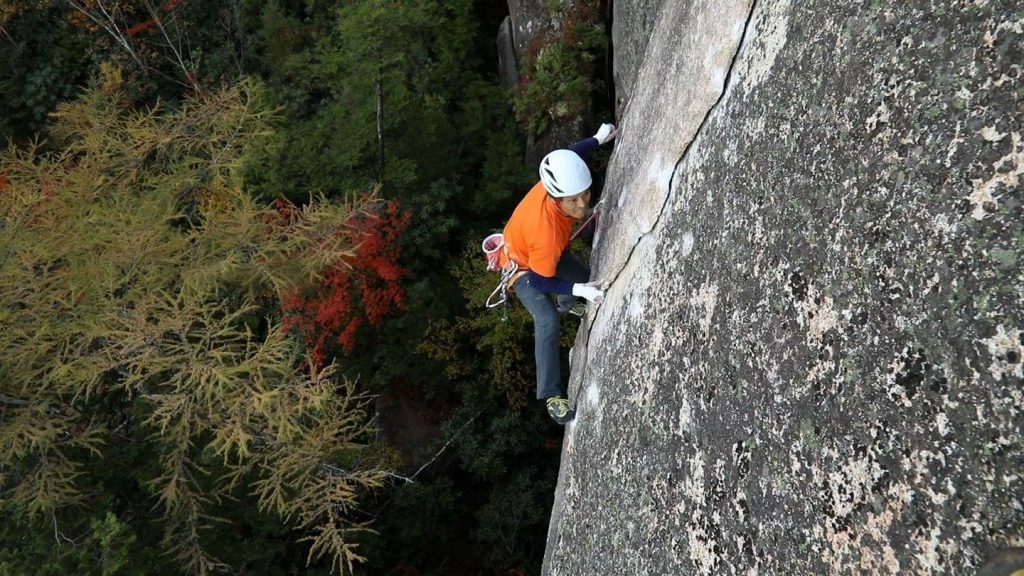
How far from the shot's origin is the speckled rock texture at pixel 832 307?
177 cm

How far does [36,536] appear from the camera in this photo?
6.00 m

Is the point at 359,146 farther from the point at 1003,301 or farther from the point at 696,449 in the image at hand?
the point at 1003,301

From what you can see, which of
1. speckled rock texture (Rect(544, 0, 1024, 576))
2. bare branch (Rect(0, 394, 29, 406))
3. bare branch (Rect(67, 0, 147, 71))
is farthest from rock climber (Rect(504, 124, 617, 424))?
bare branch (Rect(67, 0, 147, 71))

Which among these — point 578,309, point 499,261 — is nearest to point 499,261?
point 499,261

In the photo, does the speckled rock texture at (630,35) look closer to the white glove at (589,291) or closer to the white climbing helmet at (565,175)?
the white climbing helmet at (565,175)

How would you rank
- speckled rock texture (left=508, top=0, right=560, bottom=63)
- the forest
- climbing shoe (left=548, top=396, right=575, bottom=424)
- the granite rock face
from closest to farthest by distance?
climbing shoe (left=548, top=396, right=575, bottom=424) → the forest → speckled rock texture (left=508, top=0, right=560, bottom=63) → the granite rock face

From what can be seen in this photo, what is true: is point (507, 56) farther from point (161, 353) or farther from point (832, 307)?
point (832, 307)

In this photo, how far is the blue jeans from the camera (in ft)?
17.8

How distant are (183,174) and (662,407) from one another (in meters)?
7.89

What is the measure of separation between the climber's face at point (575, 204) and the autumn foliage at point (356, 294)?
5.32 m

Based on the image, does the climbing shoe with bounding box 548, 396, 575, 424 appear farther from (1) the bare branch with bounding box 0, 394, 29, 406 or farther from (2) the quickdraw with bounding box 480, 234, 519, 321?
(1) the bare branch with bounding box 0, 394, 29, 406

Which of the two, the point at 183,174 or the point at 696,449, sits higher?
the point at 696,449

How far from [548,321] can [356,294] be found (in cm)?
523

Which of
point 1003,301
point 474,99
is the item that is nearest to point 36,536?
point 1003,301
